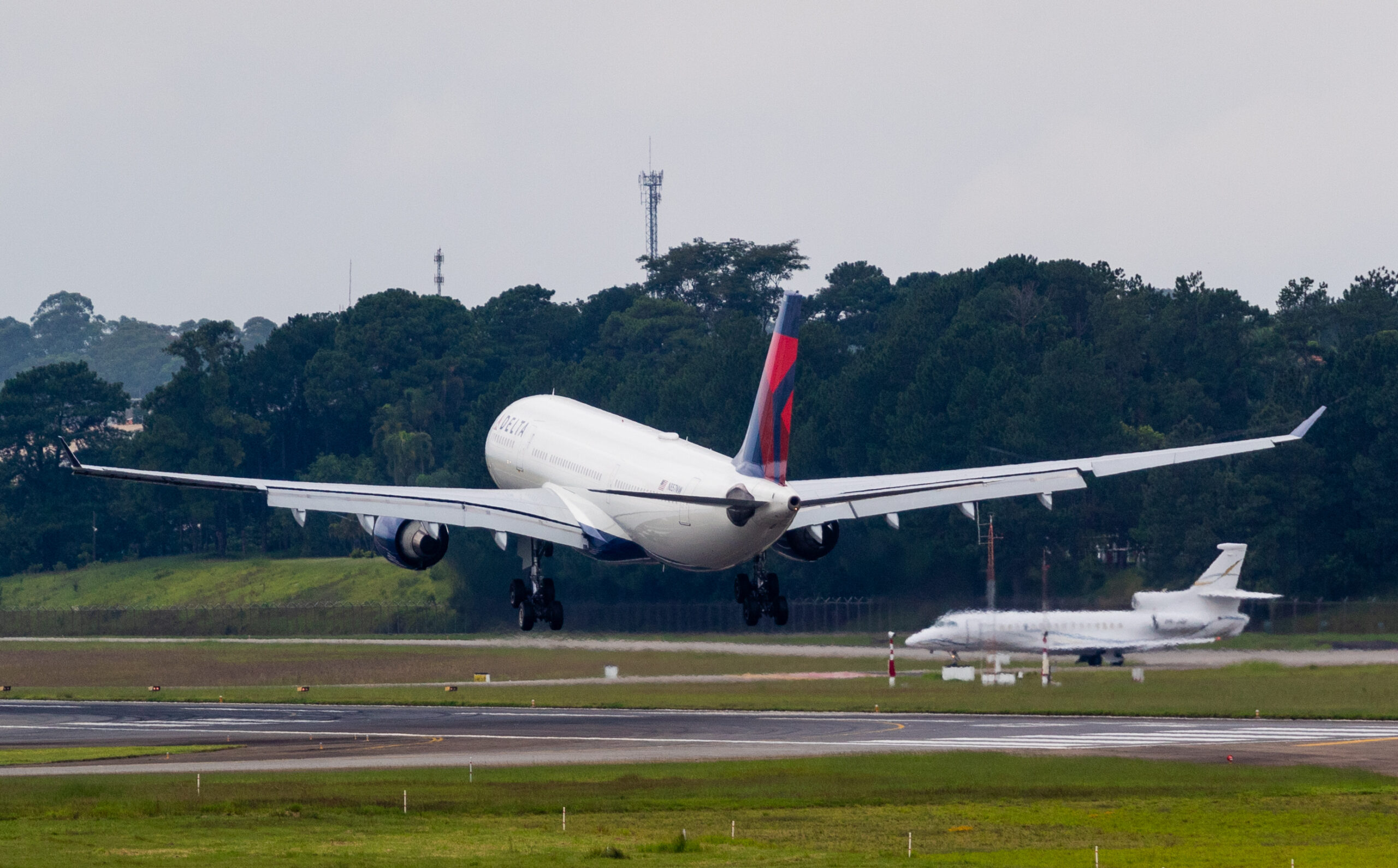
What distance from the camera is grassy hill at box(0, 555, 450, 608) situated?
5989 inches

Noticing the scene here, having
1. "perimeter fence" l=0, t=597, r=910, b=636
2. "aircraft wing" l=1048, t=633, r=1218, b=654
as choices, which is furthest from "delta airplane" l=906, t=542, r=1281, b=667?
"perimeter fence" l=0, t=597, r=910, b=636

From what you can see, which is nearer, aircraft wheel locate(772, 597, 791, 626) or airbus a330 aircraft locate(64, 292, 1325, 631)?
airbus a330 aircraft locate(64, 292, 1325, 631)

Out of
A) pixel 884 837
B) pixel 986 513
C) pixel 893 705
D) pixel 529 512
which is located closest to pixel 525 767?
pixel 529 512

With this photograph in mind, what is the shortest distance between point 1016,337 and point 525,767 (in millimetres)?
94676

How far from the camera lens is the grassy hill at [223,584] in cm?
15212

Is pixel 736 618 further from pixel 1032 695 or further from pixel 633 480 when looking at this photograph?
pixel 633 480

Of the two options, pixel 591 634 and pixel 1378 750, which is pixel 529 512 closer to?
pixel 1378 750

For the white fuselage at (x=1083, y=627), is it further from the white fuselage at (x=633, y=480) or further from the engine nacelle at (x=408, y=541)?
the engine nacelle at (x=408, y=541)

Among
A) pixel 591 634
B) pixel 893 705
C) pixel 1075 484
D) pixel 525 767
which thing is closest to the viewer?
pixel 1075 484

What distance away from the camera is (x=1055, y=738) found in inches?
2813

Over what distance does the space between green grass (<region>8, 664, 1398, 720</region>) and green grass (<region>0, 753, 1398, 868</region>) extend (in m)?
19.4

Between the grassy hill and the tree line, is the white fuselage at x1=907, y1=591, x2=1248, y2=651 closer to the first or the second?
the tree line

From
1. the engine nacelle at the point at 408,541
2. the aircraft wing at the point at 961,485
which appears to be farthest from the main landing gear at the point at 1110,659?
the engine nacelle at the point at 408,541

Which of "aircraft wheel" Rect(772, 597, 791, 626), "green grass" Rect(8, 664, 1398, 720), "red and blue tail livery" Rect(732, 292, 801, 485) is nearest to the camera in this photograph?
"red and blue tail livery" Rect(732, 292, 801, 485)
